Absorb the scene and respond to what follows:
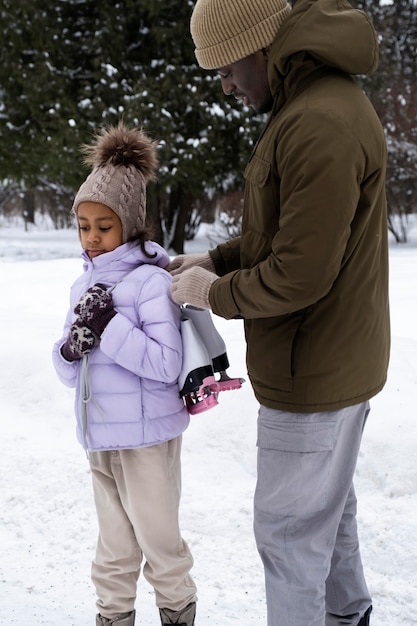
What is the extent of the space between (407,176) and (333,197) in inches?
600

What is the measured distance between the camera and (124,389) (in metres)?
2.23

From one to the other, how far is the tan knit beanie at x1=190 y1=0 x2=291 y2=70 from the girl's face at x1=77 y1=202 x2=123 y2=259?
24.9 inches

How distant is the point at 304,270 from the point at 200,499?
7.42 ft

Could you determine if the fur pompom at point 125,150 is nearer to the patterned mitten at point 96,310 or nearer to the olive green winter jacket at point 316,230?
the patterned mitten at point 96,310

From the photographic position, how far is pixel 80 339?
86.2 inches

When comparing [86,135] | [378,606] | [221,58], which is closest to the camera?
[221,58]

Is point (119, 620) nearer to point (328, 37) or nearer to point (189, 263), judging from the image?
point (189, 263)

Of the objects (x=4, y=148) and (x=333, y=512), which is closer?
(x=333, y=512)

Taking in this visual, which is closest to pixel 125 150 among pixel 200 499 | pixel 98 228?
pixel 98 228

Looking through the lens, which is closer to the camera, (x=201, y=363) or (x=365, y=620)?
(x=201, y=363)

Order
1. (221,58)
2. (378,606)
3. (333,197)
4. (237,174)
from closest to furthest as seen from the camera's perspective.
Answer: (333,197) → (221,58) → (378,606) → (237,174)

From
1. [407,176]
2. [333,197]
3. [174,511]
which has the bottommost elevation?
[407,176]

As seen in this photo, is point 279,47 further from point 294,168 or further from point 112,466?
point 112,466

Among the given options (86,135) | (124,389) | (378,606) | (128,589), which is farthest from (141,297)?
(86,135)
